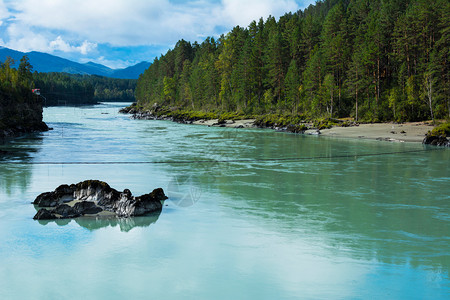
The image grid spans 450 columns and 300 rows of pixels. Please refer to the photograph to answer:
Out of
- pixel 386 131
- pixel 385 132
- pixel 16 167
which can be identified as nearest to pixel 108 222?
pixel 16 167

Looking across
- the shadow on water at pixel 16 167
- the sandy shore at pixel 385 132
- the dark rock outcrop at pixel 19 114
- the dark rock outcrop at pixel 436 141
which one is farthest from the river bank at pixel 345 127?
the shadow on water at pixel 16 167

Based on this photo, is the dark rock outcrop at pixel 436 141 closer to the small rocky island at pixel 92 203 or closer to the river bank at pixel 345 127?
the river bank at pixel 345 127

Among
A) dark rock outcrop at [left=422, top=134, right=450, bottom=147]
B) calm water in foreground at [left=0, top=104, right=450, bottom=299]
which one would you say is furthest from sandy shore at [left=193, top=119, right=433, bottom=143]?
calm water in foreground at [left=0, top=104, right=450, bottom=299]

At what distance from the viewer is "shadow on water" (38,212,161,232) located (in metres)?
11.9

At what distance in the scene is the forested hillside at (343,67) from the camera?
53344mm

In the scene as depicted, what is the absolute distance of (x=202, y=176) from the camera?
2119cm

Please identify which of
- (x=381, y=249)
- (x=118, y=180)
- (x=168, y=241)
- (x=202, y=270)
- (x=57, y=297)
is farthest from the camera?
(x=118, y=180)

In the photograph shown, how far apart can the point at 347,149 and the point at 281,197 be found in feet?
67.2

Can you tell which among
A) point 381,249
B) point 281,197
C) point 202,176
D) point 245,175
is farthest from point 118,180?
point 381,249

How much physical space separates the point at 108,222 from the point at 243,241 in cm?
419

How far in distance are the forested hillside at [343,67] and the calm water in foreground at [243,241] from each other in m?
36.6

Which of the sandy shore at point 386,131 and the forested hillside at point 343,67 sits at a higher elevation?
the forested hillside at point 343,67

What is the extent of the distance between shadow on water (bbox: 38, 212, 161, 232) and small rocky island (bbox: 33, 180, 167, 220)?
21cm

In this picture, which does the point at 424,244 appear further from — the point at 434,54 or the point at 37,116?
the point at 37,116
